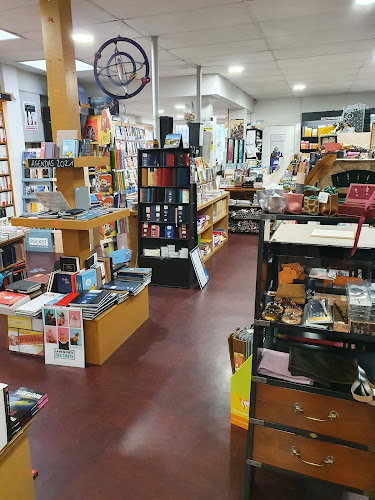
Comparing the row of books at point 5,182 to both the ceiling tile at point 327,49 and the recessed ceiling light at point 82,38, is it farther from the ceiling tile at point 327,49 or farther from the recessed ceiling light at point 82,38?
the ceiling tile at point 327,49

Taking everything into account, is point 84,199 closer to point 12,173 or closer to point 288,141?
point 12,173

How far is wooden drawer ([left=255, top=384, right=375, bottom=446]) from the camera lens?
1.60m

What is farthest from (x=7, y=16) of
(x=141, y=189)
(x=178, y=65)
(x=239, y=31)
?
(x=178, y=65)

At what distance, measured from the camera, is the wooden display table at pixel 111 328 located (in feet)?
10.5

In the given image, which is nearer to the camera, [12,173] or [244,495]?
[244,495]

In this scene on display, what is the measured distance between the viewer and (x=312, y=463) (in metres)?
1.71

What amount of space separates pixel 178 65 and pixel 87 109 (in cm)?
207

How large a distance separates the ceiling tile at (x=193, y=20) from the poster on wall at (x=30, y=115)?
3368 mm

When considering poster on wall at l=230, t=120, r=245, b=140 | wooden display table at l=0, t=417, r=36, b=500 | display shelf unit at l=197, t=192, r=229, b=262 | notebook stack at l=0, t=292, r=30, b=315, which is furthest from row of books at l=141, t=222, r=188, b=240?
poster on wall at l=230, t=120, r=245, b=140

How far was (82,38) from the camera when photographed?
5.27 m

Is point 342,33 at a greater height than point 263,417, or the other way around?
point 342,33

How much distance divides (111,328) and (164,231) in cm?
217

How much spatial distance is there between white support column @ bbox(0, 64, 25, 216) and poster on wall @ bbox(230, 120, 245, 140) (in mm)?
5626

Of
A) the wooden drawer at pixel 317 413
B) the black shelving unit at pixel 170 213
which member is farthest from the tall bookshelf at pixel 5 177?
the wooden drawer at pixel 317 413
